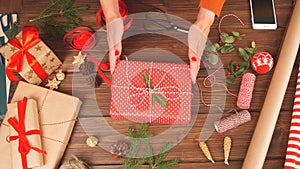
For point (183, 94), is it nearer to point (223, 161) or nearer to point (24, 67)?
point (223, 161)

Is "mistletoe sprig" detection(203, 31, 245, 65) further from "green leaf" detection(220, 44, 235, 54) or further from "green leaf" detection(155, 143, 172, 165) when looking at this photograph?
"green leaf" detection(155, 143, 172, 165)

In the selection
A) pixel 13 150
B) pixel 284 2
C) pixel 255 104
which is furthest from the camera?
pixel 284 2

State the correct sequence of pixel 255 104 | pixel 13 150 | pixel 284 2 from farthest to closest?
pixel 284 2, pixel 255 104, pixel 13 150

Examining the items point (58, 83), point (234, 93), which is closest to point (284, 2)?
point (234, 93)

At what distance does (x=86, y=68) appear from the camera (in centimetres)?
108

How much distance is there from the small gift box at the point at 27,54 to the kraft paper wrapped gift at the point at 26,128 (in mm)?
82

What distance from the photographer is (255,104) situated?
1.09 meters

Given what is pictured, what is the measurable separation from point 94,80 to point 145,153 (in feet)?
0.83

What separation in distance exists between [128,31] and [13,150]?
0.47 meters

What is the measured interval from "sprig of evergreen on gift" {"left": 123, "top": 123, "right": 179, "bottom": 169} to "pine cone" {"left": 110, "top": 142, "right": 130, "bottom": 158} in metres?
0.01

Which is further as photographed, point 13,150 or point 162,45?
point 162,45

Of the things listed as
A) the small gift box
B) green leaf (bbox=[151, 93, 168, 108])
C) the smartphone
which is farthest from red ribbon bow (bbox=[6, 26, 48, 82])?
the smartphone

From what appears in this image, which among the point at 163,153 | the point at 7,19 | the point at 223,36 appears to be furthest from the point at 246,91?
the point at 7,19

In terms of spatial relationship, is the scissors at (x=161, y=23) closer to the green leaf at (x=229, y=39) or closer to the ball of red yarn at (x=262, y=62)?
the green leaf at (x=229, y=39)
